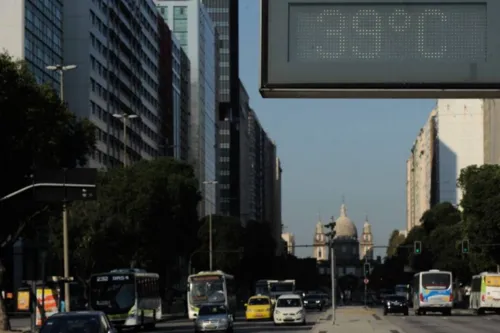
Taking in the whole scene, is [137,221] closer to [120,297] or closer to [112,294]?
[112,294]

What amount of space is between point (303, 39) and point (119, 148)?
109596 millimetres

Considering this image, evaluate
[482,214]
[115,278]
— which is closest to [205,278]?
[115,278]

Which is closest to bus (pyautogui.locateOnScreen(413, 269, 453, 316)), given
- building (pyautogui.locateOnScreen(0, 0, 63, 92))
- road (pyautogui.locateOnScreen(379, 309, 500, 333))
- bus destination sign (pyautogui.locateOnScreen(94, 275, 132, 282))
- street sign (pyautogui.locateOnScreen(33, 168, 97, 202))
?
road (pyautogui.locateOnScreen(379, 309, 500, 333))

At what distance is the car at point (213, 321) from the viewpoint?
48500 millimetres

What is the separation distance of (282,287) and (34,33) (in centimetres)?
3667

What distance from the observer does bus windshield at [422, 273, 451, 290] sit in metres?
80.1

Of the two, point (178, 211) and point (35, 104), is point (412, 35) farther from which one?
point (178, 211)

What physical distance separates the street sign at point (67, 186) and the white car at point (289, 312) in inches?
907

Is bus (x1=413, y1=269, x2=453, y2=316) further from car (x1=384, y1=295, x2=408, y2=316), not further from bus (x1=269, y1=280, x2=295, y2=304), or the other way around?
bus (x1=269, y1=280, x2=295, y2=304)

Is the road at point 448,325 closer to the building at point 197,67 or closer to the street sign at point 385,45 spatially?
the street sign at point 385,45

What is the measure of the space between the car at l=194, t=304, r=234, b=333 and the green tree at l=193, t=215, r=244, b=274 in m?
65.3

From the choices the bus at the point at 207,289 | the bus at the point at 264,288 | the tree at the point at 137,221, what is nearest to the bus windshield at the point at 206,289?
the bus at the point at 207,289

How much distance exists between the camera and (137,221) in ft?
250

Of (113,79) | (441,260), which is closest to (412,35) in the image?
(113,79)
